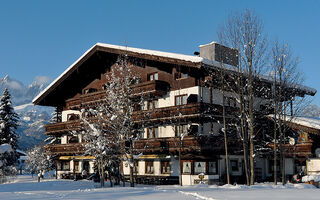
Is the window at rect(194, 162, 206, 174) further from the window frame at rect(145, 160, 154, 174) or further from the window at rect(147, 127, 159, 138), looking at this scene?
the window at rect(147, 127, 159, 138)

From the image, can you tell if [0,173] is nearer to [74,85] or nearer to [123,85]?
[74,85]

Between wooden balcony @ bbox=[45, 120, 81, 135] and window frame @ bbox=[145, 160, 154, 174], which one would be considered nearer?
window frame @ bbox=[145, 160, 154, 174]

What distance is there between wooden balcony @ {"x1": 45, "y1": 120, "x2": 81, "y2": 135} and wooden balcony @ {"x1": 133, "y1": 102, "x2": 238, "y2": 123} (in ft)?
28.8

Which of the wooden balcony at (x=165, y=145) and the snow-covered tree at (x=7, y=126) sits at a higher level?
the snow-covered tree at (x=7, y=126)

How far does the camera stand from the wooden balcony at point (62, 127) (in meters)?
40.5

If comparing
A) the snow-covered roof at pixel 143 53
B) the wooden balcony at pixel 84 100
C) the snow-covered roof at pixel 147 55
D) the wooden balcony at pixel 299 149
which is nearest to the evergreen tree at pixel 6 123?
the snow-covered roof at pixel 147 55

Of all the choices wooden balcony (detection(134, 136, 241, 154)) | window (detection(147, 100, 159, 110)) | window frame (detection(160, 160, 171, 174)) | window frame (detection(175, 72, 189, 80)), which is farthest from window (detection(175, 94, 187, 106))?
window frame (detection(160, 160, 171, 174))

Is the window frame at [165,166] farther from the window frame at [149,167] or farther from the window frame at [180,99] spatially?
the window frame at [180,99]

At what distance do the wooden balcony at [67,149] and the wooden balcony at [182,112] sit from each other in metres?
9.12

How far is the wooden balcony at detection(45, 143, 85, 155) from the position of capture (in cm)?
→ 3981

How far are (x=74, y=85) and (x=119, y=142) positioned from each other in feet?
60.1

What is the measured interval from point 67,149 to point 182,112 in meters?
16.3

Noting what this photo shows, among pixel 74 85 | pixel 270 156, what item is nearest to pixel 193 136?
pixel 270 156

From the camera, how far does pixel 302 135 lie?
107ft
